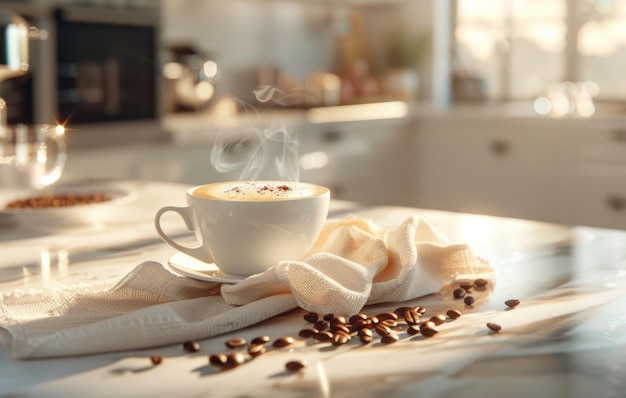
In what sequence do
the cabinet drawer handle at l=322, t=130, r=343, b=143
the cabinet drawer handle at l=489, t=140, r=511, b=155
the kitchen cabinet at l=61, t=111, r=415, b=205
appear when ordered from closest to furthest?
the kitchen cabinet at l=61, t=111, r=415, b=205 < the cabinet drawer handle at l=322, t=130, r=343, b=143 < the cabinet drawer handle at l=489, t=140, r=511, b=155

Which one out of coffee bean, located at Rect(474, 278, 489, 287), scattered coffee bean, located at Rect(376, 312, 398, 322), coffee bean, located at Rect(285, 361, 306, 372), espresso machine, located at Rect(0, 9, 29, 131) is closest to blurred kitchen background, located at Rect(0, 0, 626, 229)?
espresso machine, located at Rect(0, 9, 29, 131)

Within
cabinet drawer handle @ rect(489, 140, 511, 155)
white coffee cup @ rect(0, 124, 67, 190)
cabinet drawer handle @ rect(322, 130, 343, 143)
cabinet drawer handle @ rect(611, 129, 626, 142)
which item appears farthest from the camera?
cabinet drawer handle @ rect(489, 140, 511, 155)

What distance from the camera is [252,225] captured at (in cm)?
83

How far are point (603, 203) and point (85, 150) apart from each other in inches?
81.5

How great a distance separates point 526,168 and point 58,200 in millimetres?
2699

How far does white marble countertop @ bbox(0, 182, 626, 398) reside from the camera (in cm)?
58

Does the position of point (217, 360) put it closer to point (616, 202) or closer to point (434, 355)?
point (434, 355)

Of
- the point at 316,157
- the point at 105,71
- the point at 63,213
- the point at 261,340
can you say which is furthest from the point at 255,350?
the point at 316,157

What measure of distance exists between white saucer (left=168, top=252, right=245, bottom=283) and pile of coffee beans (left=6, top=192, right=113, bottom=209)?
446 mm

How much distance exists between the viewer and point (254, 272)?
0.85m

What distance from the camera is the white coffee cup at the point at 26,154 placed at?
1.48 metres

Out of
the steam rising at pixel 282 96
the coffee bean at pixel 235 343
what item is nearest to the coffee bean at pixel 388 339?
the coffee bean at pixel 235 343

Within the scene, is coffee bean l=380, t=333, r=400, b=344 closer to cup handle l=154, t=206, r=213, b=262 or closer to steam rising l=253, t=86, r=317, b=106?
cup handle l=154, t=206, r=213, b=262

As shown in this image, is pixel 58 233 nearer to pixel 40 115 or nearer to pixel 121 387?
pixel 121 387
